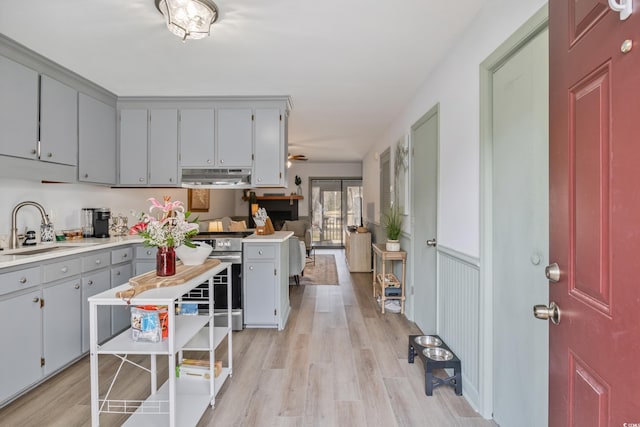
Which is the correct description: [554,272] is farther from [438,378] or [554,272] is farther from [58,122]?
[58,122]

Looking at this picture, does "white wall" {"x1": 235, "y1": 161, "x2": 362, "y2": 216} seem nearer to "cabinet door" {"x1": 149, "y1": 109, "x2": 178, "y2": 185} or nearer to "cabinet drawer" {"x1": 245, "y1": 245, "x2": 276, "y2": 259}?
"cabinet door" {"x1": 149, "y1": 109, "x2": 178, "y2": 185}

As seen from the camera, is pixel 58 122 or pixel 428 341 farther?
pixel 58 122

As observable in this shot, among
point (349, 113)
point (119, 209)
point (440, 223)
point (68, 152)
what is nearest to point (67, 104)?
point (68, 152)

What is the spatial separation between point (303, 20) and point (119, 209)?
122 inches

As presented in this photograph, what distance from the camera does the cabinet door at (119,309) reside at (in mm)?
2863

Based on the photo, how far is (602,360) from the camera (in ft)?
2.30

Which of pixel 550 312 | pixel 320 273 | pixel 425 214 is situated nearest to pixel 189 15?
pixel 550 312

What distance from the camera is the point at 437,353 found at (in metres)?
2.35

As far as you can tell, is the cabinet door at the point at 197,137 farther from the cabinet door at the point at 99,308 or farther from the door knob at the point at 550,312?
the door knob at the point at 550,312

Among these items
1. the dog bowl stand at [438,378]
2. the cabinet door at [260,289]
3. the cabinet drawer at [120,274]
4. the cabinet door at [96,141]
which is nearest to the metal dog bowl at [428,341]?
the dog bowl stand at [438,378]

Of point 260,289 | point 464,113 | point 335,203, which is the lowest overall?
point 260,289

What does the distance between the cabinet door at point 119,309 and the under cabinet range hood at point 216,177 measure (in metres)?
1.06

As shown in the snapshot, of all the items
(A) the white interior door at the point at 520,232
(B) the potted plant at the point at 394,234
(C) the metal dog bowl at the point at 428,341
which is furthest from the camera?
(B) the potted plant at the point at 394,234

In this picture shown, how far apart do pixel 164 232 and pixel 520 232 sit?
187cm
